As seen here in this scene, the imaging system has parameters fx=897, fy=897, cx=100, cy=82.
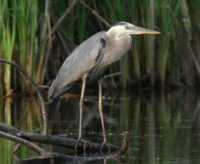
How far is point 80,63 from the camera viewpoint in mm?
9367

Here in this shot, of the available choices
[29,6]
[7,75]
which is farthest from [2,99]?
[29,6]

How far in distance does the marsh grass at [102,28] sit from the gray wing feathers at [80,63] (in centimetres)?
430

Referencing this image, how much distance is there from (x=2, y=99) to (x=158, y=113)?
295 centimetres

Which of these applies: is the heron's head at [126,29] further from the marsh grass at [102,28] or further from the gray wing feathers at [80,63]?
the marsh grass at [102,28]

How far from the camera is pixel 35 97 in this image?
14336 mm

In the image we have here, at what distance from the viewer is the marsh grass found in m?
14.0

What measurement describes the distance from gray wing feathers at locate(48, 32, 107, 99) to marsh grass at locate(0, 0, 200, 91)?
14.1 ft

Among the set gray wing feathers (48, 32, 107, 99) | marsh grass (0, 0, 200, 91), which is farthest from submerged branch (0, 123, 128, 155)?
marsh grass (0, 0, 200, 91)

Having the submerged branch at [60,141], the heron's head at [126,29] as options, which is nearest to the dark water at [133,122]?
the submerged branch at [60,141]

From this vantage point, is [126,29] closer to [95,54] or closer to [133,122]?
[95,54]

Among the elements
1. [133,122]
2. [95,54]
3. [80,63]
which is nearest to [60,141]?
[80,63]

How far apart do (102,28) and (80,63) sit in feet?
18.8

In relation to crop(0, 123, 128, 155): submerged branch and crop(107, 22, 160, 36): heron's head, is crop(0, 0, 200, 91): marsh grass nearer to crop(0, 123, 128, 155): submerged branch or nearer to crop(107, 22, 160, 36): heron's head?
crop(107, 22, 160, 36): heron's head

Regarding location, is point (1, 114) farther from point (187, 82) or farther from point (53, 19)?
point (187, 82)
